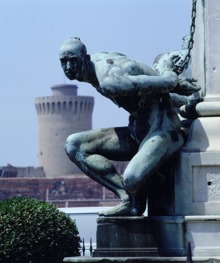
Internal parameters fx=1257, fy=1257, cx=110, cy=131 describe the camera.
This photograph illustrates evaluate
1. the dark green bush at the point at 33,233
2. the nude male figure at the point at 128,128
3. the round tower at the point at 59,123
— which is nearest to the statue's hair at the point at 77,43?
the nude male figure at the point at 128,128

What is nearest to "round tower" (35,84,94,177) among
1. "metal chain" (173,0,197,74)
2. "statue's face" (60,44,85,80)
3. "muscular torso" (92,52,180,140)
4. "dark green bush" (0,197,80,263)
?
"dark green bush" (0,197,80,263)

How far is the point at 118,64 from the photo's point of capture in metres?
8.28

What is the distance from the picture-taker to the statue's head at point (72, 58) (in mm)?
8211

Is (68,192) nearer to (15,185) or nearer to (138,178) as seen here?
(15,185)

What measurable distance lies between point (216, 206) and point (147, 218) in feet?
1.50

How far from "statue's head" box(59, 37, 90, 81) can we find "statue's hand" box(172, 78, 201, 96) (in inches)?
26.7

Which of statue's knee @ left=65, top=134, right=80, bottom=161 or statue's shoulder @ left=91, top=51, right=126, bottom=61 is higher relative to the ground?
statue's shoulder @ left=91, top=51, right=126, bottom=61

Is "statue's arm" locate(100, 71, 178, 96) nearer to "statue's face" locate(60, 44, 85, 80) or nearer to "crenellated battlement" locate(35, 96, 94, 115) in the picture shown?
"statue's face" locate(60, 44, 85, 80)

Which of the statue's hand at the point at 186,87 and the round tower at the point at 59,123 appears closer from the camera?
the statue's hand at the point at 186,87

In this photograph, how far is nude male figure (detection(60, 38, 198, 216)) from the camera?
8.12 metres

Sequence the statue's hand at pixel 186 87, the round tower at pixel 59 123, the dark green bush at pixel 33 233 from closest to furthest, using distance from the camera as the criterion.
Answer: the statue's hand at pixel 186 87, the dark green bush at pixel 33 233, the round tower at pixel 59 123

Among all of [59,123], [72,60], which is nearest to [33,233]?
[72,60]

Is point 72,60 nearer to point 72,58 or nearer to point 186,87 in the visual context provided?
point 72,58

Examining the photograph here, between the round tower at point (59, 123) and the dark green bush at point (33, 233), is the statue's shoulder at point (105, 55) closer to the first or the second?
the dark green bush at point (33, 233)
